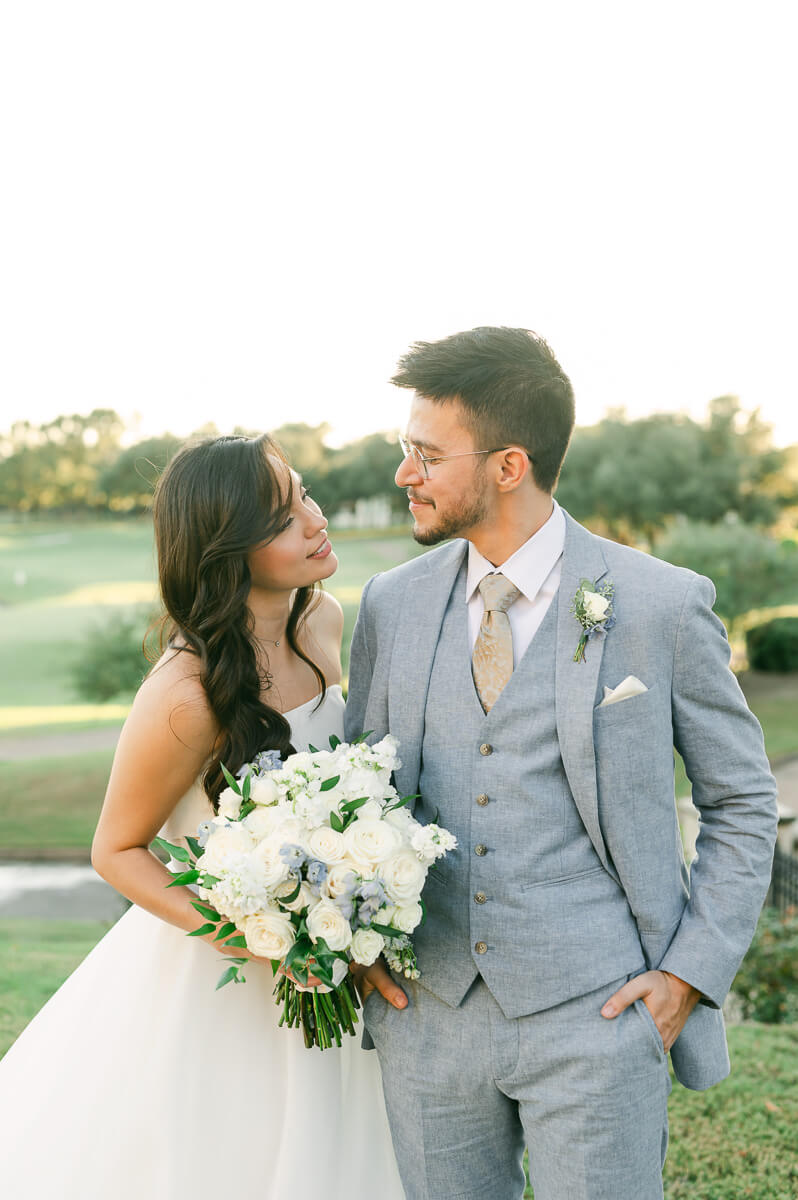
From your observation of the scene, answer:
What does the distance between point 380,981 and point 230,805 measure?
1.84 ft

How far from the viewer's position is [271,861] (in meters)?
1.96

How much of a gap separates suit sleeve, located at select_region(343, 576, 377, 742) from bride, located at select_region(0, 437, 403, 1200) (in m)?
0.18

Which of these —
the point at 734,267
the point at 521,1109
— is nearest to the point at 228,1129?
the point at 521,1109

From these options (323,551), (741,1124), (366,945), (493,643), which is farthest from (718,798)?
(741,1124)

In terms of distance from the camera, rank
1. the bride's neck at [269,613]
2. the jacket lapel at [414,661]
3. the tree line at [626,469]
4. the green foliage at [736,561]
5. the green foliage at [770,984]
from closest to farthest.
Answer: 1. the jacket lapel at [414,661]
2. the bride's neck at [269,613]
3. the green foliage at [770,984]
4. the green foliage at [736,561]
5. the tree line at [626,469]

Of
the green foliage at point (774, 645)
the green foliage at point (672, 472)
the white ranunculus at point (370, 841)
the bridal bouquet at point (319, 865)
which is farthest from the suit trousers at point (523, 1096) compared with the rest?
the green foliage at point (774, 645)

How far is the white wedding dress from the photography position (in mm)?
2516

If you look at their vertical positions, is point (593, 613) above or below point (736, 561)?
above

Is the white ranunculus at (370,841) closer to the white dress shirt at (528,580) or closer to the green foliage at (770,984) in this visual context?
the white dress shirt at (528,580)

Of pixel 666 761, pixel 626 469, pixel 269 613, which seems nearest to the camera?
pixel 666 761

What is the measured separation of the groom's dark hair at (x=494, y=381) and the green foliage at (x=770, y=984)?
4644 mm

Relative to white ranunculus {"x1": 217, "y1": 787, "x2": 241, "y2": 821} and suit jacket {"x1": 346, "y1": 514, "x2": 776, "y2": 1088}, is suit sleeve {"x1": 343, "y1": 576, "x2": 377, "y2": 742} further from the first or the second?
white ranunculus {"x1": 217, "y1": 787, "x2": 241, "y2": 821}

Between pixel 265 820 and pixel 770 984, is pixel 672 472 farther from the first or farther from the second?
pixel 265 820

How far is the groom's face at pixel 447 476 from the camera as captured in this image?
2367mm
